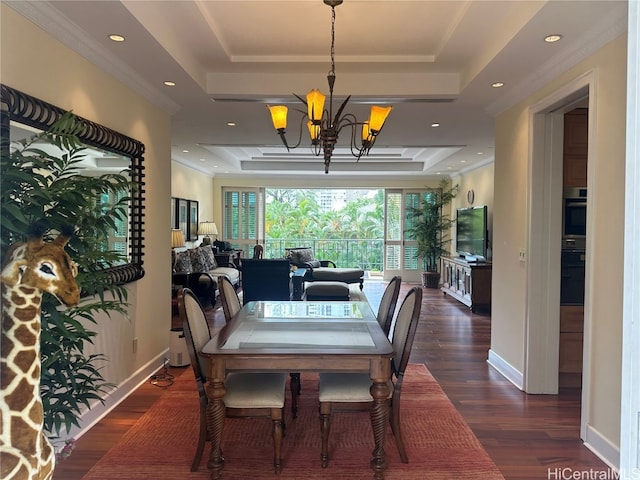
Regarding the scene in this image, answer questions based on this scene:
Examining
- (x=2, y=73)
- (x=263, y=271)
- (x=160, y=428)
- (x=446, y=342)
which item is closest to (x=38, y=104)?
(x=2, y=73)

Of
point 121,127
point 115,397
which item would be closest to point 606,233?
point 121,127

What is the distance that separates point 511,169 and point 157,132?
331 cm

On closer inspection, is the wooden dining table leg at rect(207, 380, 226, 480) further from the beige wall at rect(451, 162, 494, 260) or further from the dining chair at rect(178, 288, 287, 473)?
the beige wall at rect(451, 162, 494, 260)

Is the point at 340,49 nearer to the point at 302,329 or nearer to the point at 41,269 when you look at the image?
the point at 302,329

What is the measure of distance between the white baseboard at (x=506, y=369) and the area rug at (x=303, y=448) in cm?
79

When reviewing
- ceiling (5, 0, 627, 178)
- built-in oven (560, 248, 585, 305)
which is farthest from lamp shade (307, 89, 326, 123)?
built-in oven (560, 248, 585, 305)

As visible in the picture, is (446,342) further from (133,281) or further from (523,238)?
(133,281)

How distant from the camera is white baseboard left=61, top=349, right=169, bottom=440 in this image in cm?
270

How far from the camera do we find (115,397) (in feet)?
10.3

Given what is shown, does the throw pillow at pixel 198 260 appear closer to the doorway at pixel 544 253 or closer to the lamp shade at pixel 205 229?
the lamp shade at pixel 205 229

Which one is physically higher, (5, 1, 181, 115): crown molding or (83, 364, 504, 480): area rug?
(5, 1, 181, 115): crown molding

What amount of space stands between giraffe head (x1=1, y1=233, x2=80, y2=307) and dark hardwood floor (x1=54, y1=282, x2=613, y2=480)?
5.12ft

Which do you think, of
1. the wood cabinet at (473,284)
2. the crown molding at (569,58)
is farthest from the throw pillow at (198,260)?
the crown molding at (569,58)

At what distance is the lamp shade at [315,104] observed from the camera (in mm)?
2670
